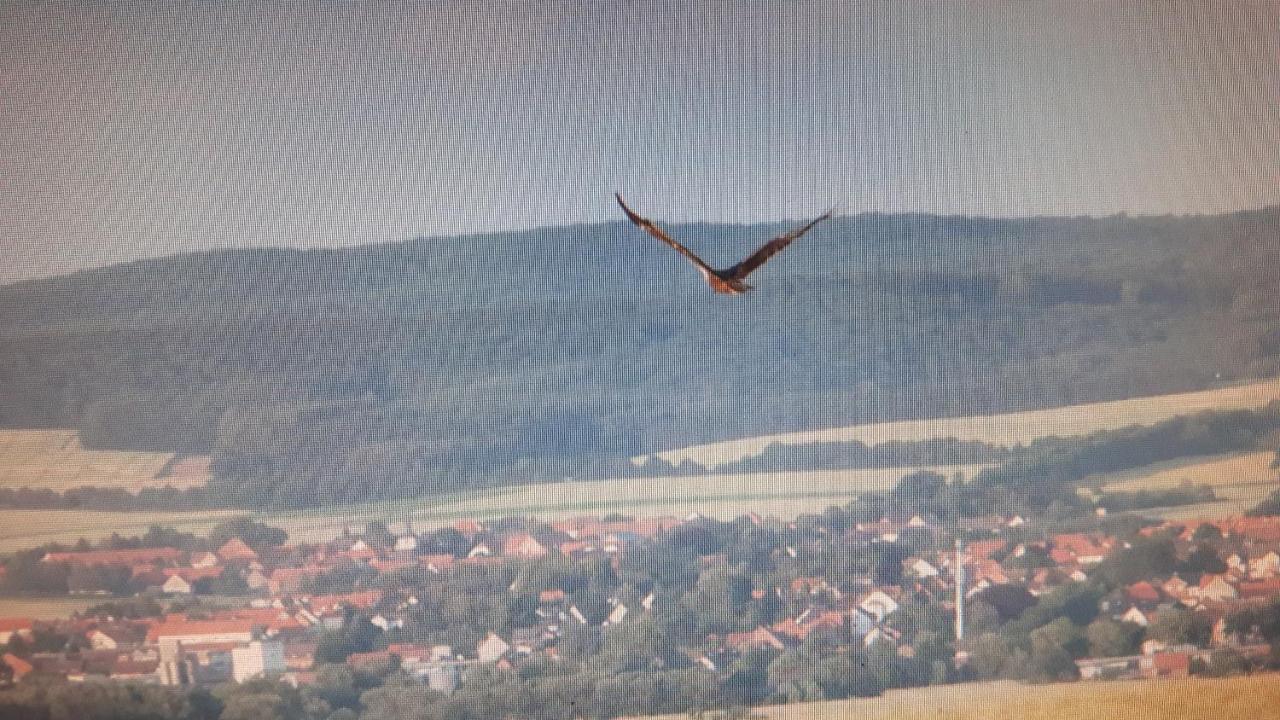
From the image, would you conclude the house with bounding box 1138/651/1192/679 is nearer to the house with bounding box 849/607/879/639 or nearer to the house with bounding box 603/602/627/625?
the house with bounding box 849/607/879/639

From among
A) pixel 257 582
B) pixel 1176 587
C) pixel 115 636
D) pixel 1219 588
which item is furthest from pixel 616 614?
pixel 1219 588

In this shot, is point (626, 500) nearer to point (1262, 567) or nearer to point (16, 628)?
point (16, 628)

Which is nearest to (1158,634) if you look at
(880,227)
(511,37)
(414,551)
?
(880,227)

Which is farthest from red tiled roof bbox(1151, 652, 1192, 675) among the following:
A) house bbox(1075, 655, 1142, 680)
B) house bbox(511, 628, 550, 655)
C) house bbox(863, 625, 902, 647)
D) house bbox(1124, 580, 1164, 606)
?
house bbox(511, 628, 550, 655)

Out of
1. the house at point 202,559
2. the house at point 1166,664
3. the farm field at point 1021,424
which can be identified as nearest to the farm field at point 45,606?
the house at point 202,559

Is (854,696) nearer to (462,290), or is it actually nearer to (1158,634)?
(1158,634)

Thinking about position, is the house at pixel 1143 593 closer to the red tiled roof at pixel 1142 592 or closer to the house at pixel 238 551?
the red tiled roof at pixel 1142 592
